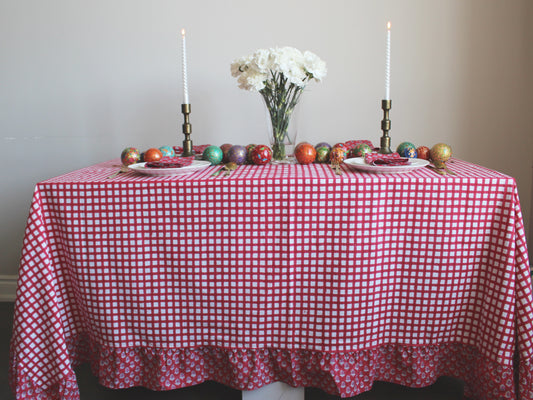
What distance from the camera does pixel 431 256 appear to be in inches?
45.4

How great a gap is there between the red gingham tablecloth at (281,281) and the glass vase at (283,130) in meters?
0.24

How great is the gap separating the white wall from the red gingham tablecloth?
75 cm

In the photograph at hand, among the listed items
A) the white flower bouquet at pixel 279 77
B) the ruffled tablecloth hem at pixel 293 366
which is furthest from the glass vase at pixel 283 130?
the ruffled tablecloth hem at pixel 293 366

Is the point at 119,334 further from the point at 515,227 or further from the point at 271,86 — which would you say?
the point at 515,227

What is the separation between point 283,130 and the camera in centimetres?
145

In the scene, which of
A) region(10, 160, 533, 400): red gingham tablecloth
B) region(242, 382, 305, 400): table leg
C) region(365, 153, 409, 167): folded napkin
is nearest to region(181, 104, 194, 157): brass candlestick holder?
region(10, 160, 533, 400): red gingham tablecloth

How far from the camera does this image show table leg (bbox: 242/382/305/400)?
1.25 meters

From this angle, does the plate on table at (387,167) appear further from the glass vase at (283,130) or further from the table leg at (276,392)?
the table leg at (276,392)

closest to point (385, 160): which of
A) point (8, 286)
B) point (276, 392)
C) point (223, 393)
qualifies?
point (276, 392)

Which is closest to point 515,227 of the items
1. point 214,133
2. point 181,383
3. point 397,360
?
point 397,360

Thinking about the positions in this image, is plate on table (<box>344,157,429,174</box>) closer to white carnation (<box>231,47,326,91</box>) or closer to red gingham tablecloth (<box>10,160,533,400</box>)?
red gingham tablecloth (<box>10,160,533,400</box>)

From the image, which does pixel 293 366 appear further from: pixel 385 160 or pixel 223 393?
pixel 385 160

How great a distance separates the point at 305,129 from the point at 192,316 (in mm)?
1047

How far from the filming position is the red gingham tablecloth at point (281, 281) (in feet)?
3.71
